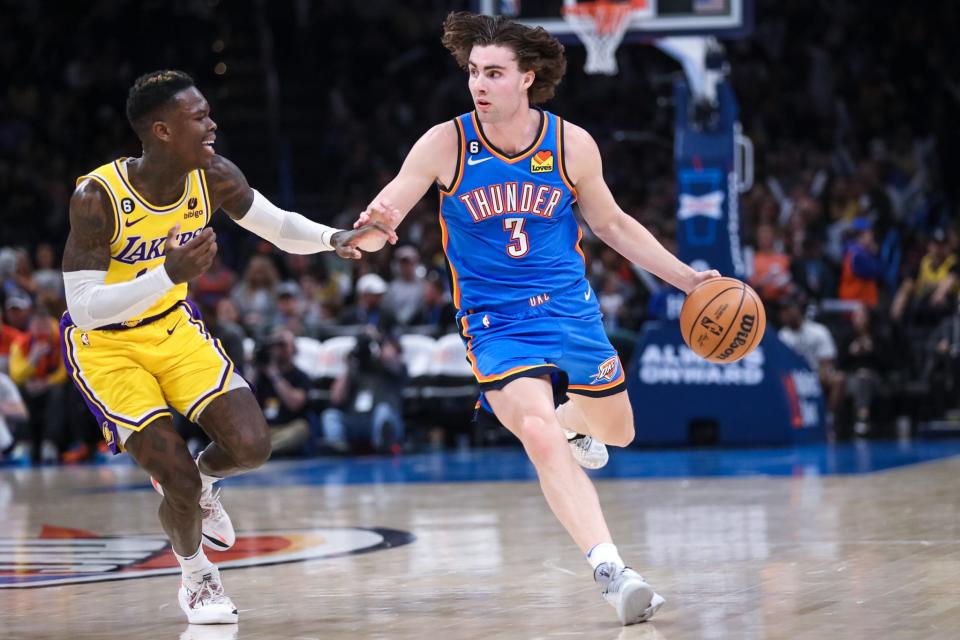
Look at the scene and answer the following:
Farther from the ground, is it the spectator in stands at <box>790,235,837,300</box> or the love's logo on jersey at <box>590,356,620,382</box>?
the love's logo on jersey at <box>590,356,620,382</box>

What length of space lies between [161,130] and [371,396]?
9.03m

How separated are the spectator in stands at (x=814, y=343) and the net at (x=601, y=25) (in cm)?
312

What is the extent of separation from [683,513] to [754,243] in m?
8.17

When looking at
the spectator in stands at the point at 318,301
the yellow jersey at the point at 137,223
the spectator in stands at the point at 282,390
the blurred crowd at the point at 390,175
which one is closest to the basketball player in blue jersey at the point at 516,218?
the yellow jersey at the point at 137,223

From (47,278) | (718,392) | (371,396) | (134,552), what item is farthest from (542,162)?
(47,278)

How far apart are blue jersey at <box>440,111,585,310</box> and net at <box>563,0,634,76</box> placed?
24.3 ft

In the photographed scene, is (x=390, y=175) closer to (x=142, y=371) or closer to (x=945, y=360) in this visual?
(x=945, y=360)

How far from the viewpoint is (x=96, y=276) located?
5.70 metres

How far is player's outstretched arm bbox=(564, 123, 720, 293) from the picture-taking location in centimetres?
613

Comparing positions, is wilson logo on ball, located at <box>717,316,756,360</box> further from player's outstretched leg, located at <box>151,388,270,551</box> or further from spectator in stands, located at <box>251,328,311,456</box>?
spectator in stands, located at <box>251,328,311,456</box>

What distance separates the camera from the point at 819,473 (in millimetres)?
11320

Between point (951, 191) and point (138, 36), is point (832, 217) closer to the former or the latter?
point (951, 191)

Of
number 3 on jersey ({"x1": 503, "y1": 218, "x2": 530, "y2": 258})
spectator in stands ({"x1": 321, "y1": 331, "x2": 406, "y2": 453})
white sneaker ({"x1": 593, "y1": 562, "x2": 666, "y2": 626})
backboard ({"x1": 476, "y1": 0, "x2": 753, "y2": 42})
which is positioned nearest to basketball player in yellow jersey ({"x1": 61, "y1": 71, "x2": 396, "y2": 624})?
number 3 on jersey ({"x1": 503, "y1": 218, "x2": 530, "y2": 258})

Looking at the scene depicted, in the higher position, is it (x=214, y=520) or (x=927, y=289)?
(x=927, y=289)
